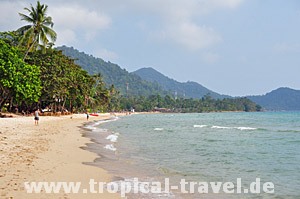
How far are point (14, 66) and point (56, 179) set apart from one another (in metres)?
34.6

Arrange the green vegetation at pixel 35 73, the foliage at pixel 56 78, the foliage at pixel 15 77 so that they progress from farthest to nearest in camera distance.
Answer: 1. the foliage at pixel 56 78
2. the green vegetation at pixel 35 73
3. the foliage at pixel 15 77

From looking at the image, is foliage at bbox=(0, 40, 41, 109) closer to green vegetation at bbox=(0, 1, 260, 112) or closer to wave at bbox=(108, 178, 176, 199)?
green vegetation at bbox=(0, 1, 260, 112)

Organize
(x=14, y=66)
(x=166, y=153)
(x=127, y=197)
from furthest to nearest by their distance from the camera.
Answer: (x=14, y=66)
(x=166, y=153)
(x=127, y=197)

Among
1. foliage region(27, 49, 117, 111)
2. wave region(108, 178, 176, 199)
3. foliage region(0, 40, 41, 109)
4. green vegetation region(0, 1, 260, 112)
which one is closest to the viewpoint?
wave region(108, 178, 176, 199)

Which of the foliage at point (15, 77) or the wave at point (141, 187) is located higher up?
the foliage at point (15, 77)

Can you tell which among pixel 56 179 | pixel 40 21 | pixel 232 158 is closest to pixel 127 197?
pixel 56 179

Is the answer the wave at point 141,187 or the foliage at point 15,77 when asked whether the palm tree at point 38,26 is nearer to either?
the foliage at point 15,77

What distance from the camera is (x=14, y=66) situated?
39.4 meters

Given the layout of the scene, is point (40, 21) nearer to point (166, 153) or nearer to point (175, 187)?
point (166, 153)

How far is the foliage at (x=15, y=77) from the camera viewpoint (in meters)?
38.0

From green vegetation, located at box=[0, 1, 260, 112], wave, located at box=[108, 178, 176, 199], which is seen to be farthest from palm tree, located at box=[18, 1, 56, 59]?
wave, located at box=[108, 178, 176, 199]

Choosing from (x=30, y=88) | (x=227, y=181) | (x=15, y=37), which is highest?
(x=15, y=37)

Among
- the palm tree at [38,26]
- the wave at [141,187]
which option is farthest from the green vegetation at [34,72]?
the wave at [141,187]

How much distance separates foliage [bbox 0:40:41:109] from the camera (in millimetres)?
37969
